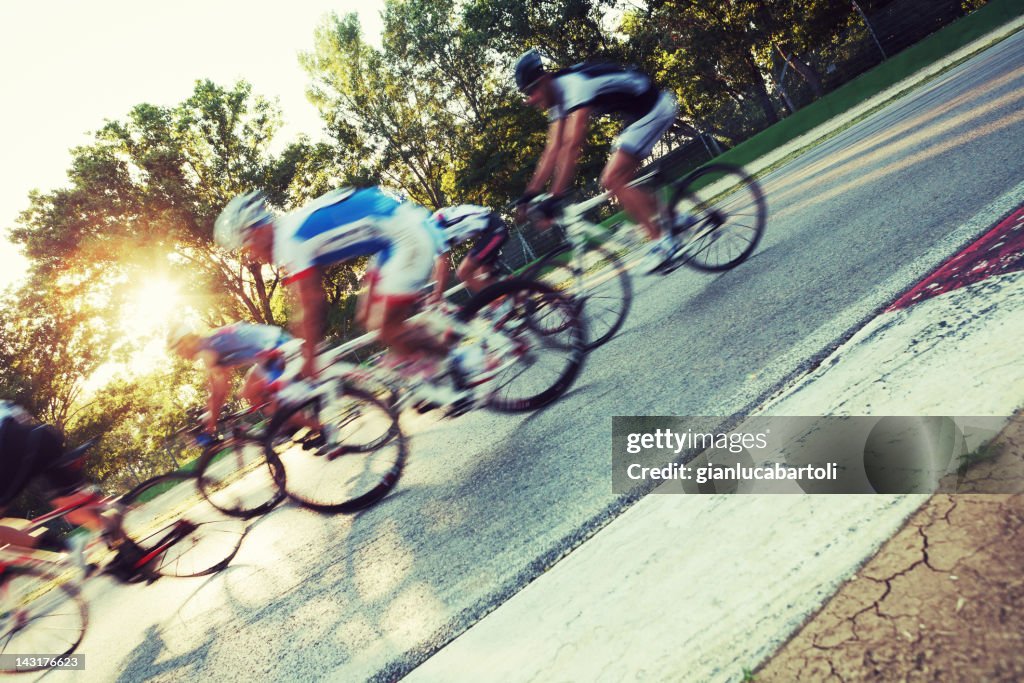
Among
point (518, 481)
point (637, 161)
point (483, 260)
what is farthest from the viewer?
point (483, 260)

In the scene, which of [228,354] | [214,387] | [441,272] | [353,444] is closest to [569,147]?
[441,272]

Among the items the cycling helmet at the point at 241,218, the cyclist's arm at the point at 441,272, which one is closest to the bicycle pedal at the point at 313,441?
the cycling helmet at the point at 241,218

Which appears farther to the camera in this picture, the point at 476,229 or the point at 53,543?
the point at 476,229

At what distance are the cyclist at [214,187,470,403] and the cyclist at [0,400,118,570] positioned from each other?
2.76 m

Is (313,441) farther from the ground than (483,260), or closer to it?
closer to it

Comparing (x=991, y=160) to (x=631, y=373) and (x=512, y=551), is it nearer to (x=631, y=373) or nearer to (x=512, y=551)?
(x=631, y=373)

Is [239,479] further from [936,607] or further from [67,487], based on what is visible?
[936,607]

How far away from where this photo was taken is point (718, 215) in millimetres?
5277

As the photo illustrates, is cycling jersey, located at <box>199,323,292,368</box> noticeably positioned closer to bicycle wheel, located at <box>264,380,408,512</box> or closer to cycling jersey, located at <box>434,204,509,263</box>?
bicycle wheel, located at <box>264,380,408,512</box>

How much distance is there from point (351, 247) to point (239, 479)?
309cm

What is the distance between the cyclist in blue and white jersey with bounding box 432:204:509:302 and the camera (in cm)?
570

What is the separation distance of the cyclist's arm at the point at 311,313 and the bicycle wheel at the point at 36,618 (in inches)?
115

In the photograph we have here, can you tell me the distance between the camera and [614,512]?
245 cm

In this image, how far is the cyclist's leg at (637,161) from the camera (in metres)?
4.74
